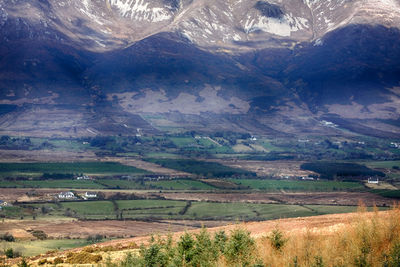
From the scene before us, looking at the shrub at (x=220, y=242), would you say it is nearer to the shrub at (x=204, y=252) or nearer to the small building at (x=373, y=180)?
the shrub at (x=204, y=252)

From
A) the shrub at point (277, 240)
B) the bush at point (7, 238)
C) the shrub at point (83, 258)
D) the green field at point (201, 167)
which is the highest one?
the green field at point (201, 167)

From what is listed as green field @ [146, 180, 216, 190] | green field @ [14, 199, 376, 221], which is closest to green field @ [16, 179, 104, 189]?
green field @ [146, 180, 216, 190]

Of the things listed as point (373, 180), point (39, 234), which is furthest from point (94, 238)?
point (373, 180)

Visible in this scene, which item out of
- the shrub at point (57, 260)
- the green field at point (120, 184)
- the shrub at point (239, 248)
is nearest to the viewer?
the shrub at point (239, 248)

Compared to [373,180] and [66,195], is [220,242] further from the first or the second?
[373,180]

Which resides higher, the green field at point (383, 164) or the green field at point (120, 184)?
the green field at point (383, 164)

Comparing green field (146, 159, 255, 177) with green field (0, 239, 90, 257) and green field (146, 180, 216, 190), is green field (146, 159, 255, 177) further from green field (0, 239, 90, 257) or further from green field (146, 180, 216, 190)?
green field (0, 239, 90, 257)

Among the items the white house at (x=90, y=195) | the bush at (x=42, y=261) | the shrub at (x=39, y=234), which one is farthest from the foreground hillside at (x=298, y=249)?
the white house at (x=90, y=195)
